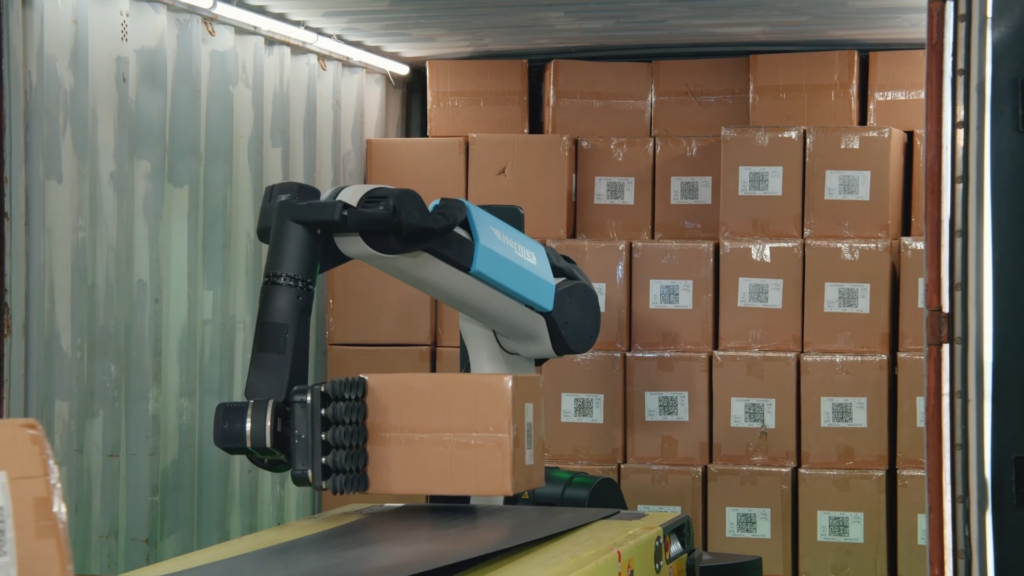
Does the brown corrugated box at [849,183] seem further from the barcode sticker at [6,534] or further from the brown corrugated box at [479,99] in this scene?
the barcode sticker at [6,534]

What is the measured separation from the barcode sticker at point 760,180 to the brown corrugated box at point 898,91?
574 mm

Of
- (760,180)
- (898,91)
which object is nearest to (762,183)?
(760,180)

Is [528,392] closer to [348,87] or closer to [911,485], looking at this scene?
[911,485]

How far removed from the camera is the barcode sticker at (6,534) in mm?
966

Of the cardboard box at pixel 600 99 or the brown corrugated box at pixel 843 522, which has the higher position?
the cardboard box at pixel 600 99

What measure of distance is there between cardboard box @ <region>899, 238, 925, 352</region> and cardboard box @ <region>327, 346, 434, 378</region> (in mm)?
1979

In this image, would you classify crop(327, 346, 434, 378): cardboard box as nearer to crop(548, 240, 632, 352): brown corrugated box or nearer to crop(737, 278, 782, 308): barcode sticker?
crop(548, 240, 632, 352): brown corrugated box

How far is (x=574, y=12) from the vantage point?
173 inches

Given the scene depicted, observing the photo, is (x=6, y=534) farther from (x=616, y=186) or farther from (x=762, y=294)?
(x=616, y=186)

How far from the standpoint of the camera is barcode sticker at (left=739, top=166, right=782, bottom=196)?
4.29m

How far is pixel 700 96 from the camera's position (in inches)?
186

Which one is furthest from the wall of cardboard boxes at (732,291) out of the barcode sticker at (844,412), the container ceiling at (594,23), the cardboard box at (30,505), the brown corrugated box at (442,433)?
the cardboard box at (30,505)

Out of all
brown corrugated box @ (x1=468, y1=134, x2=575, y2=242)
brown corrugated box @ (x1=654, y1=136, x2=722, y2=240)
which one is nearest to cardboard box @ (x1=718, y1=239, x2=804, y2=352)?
brown corrugated box @ (x1=654, y1=136, x2=722, y2=240)

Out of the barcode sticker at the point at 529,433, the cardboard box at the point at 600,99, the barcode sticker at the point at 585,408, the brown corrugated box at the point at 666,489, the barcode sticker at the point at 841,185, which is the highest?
the cardboard box at the point at 600,99
